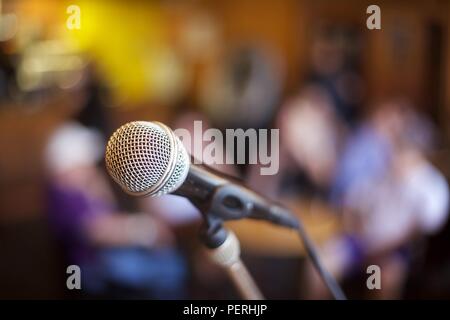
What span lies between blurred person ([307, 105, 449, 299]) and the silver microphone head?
764 mm

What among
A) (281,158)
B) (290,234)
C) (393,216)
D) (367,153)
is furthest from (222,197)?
(281,158)

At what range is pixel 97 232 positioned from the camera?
6.43 feet

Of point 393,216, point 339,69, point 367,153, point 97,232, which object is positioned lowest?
point 97,232

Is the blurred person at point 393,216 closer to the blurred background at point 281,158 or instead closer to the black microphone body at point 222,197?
the blurred background at point 281,158

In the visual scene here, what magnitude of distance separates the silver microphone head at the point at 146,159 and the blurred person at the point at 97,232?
4.23 feet

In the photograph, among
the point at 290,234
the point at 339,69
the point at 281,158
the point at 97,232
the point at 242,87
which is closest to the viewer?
the point at 290,234

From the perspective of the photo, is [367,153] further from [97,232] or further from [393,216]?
[97,232]

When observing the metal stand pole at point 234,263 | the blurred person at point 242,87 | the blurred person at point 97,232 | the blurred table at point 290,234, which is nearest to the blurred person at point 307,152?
the blurred table at point 290,234

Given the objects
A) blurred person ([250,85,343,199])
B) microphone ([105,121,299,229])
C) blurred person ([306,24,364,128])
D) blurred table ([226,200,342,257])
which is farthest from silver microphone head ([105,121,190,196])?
blurred person ([306,24,364,128])

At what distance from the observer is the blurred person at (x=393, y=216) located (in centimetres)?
142

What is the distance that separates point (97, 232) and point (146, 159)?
4.90ft

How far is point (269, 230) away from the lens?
1947 mm

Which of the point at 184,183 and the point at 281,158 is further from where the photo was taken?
the point at 281,158

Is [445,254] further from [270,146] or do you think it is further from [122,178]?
[122,178]
